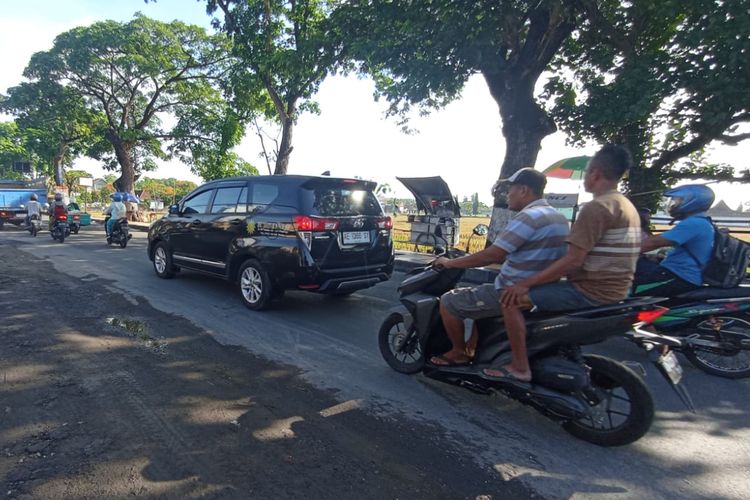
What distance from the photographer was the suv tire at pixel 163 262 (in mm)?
7375

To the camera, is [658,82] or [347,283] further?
[658,82]

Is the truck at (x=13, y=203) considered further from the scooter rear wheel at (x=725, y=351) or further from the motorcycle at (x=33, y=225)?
the scooter rear wheel at (x=725, y=351)

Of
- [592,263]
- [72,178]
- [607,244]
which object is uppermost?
[72,178]

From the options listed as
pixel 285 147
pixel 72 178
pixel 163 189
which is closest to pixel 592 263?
pixel 285 147

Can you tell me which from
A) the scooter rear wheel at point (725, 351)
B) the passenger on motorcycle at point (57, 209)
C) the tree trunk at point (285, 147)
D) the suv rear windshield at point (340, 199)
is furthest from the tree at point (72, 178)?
the scooter rear wheel at point (725, 351)

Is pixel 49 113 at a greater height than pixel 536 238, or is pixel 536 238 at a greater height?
pixel 49 113

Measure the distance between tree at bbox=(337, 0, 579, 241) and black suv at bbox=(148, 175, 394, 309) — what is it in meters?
4.85

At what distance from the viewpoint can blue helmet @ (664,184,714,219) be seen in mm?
3934

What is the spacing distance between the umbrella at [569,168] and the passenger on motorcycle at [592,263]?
10.6 metres

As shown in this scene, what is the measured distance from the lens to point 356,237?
17.9 ft

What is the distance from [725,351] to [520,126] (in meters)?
7.59

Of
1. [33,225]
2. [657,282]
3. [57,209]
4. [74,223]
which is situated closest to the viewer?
[657,282]

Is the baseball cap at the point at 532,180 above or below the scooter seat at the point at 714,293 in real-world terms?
above

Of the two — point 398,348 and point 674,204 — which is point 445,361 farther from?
point 674,204
